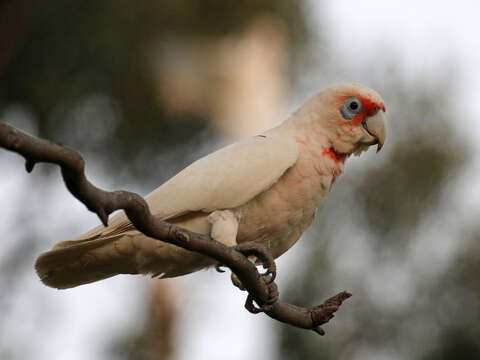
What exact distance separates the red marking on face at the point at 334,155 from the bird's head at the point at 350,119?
1 centimetres

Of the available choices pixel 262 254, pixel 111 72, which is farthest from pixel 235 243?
pixel 111 72

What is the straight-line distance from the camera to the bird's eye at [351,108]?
136 inches

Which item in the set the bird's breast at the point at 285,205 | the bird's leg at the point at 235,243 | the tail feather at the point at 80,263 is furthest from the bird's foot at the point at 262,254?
the tail feather at the point at 80,263

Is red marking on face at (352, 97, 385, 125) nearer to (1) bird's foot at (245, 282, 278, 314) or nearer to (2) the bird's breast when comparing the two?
(2) the bird's breast

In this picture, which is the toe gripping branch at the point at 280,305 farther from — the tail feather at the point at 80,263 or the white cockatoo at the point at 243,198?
the tail feather at the point at 80,263

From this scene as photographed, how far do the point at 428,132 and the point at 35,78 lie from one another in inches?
192

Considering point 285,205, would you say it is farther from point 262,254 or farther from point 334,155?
point 262,254

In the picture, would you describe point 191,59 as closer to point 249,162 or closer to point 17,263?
point 17,263

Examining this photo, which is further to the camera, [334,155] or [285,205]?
[334,155]

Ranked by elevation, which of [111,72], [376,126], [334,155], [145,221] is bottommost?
[145,221]

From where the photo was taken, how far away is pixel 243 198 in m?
3.06

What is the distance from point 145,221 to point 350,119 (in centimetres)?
152

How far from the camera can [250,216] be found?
3148mm

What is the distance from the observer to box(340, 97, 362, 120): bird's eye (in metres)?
3.46
